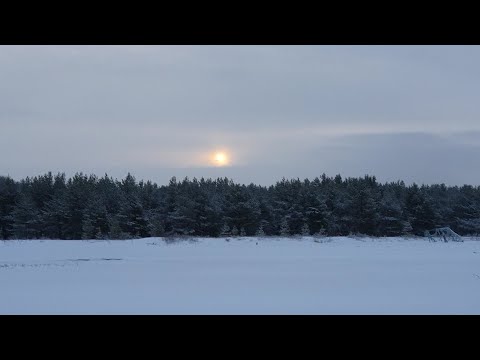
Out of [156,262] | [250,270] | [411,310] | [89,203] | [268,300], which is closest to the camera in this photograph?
[411,310]

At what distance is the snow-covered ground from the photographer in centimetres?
800

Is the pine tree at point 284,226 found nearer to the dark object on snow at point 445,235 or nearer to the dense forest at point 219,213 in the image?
the dense forest at point 219,213

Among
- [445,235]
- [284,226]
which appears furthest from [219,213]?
[445,235]

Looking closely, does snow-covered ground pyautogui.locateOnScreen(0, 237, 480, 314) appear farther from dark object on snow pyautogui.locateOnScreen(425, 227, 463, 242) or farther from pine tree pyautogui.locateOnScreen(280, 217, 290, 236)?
pine tree pyautogui.locateOnScreen(280, 217, 290, 236)

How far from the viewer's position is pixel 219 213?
3603 centimetres

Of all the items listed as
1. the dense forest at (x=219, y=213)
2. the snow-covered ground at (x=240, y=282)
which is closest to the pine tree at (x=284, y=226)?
the dense forest at (x=219, y=213)

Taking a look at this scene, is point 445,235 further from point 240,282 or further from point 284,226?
point 240,282

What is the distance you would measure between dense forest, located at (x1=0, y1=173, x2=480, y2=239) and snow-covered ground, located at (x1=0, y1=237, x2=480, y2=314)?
15500 millimetres

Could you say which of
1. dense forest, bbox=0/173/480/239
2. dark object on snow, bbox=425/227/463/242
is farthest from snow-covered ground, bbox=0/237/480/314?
dense forest, bbox=0/173/480/239
